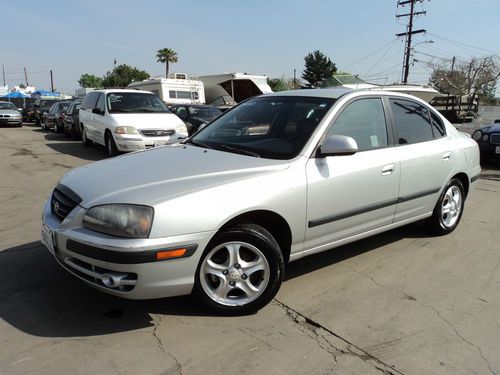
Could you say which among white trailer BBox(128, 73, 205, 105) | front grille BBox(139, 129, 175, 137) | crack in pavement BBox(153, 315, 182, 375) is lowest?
crack in pavement BBox(153, 315, 182, 375)

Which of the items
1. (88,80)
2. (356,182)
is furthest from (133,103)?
(88,80)

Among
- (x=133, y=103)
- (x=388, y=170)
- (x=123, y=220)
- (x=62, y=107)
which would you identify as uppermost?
(x=133, y=103)

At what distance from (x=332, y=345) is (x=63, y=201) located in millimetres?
2136

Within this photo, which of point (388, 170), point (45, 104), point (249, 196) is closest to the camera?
point (249, 196)

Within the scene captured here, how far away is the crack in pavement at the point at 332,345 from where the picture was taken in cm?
270

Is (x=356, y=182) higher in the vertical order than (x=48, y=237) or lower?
higher

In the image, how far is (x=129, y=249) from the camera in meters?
2.72

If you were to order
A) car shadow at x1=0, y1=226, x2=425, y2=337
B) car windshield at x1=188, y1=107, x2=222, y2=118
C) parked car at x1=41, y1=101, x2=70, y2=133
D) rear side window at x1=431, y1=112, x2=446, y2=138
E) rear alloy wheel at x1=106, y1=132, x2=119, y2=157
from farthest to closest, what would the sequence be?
parked car at x1=41, y1=101, x2=70, y2=133
car windshield at x1=188, y1=107, x2=222, y2=118
rear alloy wheel at x1=106, y1=132, x2=119, y2=157
rear side window at x1=431, y1=112, x2=446, y2=138
car shadow at x1=0, y1=226, x2=425, y2=337

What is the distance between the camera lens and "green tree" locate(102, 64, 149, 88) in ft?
237

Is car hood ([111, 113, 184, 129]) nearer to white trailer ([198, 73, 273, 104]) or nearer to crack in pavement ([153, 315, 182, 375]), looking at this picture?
crack in pavement ([153, 315, 182, 375])

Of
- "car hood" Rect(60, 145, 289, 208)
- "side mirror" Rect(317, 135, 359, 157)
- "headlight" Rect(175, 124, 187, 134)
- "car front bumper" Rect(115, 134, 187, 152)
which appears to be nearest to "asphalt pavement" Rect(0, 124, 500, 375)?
"car hood" Rect(60, 145, 289, 208)

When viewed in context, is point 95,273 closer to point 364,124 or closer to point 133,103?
point 364,124

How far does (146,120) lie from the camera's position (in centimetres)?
1030

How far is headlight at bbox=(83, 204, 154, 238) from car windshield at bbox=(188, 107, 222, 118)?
41.1ft
